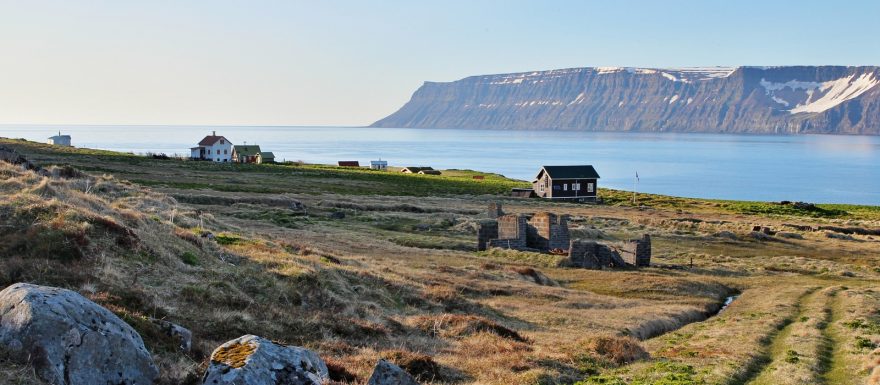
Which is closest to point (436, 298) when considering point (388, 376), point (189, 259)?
point (189, 259)

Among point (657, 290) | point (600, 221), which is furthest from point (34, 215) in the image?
point (600, 221)

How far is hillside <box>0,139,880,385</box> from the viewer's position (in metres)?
16.0

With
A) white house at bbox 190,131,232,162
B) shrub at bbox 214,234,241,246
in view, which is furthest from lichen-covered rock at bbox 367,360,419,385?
white house at bbox 190,131,232,162

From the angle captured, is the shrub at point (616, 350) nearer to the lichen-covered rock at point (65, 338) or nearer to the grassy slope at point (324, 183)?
the lichen-covered rock at point (65, 338)

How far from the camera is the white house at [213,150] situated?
14188 cm

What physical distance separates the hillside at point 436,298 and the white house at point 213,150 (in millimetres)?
92419

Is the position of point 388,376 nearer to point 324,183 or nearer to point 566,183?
point 566,183

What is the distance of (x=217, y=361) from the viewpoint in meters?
10.2

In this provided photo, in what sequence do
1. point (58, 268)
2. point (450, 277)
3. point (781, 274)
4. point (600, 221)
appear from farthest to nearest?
point (600, 221) → point (781, 274) → point (450, 277) → point (58, 268)

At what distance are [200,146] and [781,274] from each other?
118724mm

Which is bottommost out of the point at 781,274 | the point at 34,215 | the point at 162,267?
the point at 781,274

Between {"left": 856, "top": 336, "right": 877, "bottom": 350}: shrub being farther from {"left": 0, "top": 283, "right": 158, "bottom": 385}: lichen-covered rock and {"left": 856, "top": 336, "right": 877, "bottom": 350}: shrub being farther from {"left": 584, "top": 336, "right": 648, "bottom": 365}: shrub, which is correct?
{"left": 0, "top": 283, "right": 158, "bottom": 385}: lichen-covered rock

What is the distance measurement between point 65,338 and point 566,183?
96.6 m

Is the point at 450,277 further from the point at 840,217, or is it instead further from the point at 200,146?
the point at 200,146
